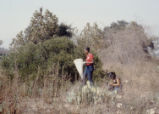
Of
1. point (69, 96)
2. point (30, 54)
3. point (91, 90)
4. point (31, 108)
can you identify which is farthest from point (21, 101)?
point (30, 54)

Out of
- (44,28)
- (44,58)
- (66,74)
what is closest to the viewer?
(66,74)

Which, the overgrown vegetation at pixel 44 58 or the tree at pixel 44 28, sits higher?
the tree at pixel 44 28

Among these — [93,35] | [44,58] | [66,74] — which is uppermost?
[93,35]

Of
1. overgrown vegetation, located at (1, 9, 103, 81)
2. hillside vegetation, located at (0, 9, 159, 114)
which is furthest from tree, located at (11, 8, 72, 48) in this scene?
overgrown vegetation, located at (1, 9, 103, 81)

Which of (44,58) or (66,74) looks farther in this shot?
(44,58)

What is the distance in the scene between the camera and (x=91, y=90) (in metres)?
6.47

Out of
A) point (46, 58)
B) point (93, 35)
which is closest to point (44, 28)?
point (93, 35)

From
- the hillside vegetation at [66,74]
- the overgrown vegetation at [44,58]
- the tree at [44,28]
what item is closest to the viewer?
the hillside vegetation at [66,74]

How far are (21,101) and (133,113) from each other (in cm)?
218

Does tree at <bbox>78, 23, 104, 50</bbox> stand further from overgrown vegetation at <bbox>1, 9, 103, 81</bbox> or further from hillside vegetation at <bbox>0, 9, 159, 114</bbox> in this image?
overgrown vegetation at <bbox>1, 9, 103, 81</bbox>

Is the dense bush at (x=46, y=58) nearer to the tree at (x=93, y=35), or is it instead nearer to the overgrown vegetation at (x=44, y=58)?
the overgrown vegetation at (x=44, y=58)

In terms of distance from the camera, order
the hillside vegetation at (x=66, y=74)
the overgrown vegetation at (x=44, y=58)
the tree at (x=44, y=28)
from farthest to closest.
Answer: the tree at (x=44, y=28)
the overgrown vegetation at (x=44, y=58)
the hillside vegetation at (x=66, y=74)

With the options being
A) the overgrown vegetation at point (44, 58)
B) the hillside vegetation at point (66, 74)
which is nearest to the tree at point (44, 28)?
the hillside vegetation at point (66, 74)

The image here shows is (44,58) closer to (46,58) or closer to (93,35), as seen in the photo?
(46,58)
